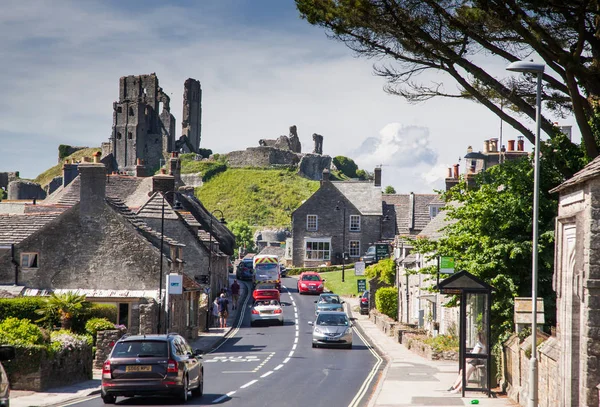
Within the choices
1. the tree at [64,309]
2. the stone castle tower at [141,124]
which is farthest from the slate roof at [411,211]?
the stone castle tower at [141,124]

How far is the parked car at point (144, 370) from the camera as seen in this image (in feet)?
60.2

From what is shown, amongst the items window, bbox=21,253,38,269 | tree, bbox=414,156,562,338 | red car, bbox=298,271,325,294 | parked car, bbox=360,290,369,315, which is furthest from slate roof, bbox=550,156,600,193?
red car, bbox=298,271,325,294

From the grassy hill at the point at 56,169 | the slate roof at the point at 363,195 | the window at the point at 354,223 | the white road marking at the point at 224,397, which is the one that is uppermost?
the grassy hill at the point at 56,169

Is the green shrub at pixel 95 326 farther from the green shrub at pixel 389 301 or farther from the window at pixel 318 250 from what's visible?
the window at pixel 318 250

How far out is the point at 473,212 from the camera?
25375mm

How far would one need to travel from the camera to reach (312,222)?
89062 mm

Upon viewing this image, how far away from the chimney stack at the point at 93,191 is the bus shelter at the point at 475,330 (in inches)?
827

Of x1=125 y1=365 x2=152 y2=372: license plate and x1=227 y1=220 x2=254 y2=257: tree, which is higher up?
x1=227 y1=220 x2=254 y2=257: tree

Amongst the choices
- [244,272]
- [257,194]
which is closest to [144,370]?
[244,272]

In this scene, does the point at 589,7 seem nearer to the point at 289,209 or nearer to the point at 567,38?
the point at 567,38

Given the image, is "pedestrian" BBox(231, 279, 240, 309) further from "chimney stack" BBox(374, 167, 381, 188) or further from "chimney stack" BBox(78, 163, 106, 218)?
"chimney stack" BBox(374, 167, 381, 188)

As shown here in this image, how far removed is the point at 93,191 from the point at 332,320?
39.3 ft

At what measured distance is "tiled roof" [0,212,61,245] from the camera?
4069cm

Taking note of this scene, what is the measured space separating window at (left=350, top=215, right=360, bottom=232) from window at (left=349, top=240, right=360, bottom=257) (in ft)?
4.03
